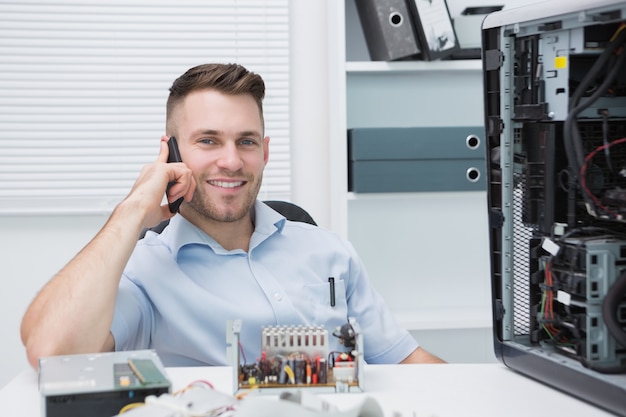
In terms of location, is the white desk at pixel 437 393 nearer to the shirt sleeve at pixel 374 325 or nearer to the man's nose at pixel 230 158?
the shirt sleeve at pixel 374 325

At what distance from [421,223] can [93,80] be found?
1.31m

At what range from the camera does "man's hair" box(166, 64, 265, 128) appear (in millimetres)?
1927

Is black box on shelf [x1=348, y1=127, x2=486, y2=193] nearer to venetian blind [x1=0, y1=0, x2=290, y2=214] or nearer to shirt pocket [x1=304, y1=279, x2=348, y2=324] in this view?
venetian blind [x1=0, y1=0, x2=290, y2=214]

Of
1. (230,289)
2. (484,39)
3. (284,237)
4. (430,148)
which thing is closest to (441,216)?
(430,148)

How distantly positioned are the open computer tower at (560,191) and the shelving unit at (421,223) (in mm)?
1491

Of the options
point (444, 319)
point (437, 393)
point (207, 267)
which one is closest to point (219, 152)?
point (207, 267)

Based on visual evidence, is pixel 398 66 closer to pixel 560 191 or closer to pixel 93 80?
pixel 93 80

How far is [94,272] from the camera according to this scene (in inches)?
62.4

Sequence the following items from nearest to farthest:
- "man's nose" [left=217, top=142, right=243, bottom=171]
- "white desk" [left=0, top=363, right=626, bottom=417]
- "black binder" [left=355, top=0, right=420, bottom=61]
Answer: "white desk" [left=0, top=363, right=626, bottom=417] < "man's nose" [left=217, top=142, right=243, bottom=171] < "black binder" [left=355, top=0, right=420, bottom=61]

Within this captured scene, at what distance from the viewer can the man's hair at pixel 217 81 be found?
75.9 inches

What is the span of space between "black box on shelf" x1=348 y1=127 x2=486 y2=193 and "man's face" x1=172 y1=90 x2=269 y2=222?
2.63ft

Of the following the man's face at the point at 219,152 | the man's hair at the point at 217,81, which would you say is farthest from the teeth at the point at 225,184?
the man's hair at the point at 217,81

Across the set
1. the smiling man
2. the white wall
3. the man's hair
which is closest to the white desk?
the smiling man

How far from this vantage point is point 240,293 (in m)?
1.78
